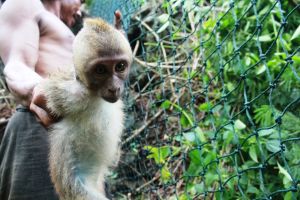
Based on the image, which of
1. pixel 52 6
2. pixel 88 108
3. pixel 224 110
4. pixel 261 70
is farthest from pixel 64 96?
pixel 261 70

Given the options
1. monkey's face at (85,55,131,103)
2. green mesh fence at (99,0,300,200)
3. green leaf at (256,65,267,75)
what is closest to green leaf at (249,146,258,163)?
green mesh fence at (99,0,300,200)

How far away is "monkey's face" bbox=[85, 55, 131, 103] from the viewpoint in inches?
64.7

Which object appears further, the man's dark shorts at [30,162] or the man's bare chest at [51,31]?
the man's bare chest at [51,31]

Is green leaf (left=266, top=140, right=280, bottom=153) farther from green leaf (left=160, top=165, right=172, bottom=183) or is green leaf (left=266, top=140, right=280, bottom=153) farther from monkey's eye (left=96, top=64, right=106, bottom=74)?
monkey's eye (left=96, top=64, right=106, bottom=74)

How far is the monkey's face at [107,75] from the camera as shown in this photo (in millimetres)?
1643

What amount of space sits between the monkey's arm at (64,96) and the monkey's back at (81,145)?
2 centimetres

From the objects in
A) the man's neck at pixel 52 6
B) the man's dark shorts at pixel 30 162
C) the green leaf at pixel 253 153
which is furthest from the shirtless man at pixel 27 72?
the green leaf at pixel 253 153

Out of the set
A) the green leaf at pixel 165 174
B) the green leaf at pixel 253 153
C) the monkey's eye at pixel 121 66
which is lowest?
the green leaf at pixel 165 174

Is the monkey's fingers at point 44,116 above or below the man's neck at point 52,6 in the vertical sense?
below

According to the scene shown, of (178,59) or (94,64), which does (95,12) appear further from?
(94,64)

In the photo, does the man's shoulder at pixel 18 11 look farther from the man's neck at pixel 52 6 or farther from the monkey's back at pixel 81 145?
the monkey's back at pixel 81 145

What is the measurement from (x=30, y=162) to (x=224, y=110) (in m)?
1.06

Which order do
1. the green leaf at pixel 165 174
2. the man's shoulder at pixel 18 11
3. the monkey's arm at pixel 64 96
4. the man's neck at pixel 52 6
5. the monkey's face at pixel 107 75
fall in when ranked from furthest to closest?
the green leaf at pixel 165 174, the man's neck at pixel 52 6, the man's shoulder at pixel 18 11, the monkey's arm at pixel 64 96, the monkey's face at pixel 107 75

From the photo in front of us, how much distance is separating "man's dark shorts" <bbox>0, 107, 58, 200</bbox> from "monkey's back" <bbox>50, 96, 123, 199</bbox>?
0.49m
